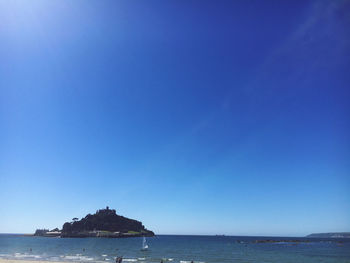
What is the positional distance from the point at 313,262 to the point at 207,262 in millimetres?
21991

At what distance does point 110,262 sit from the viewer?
51469mm

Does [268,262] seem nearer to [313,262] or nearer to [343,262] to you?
[313,262]

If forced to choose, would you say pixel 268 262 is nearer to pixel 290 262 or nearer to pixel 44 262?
pixel 290 262

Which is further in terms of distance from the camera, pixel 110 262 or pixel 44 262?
pixel 110 262

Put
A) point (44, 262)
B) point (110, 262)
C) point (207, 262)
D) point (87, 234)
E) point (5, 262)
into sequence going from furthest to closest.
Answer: point (87, 234)
point (207, 262)
point (110, 262)
point (44, 262)
point (5, 262)

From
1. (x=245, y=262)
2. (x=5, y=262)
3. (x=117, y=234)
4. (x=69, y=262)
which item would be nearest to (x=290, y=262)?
(x=245, y=262)

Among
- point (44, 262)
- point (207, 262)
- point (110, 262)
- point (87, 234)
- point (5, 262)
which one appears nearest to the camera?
point (5, 262)

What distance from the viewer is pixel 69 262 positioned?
4928 cm

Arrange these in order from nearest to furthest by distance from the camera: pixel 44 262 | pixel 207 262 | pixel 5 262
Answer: pixel 5 262 < pixel 44 262 < pixel 207 262

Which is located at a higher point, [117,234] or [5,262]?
[117,234]

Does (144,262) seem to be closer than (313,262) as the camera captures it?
Yes

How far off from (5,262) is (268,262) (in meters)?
47.3

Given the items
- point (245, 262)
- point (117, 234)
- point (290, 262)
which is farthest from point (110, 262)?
point (117, 234)

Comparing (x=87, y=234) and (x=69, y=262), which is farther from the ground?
(x=87, y=234)
